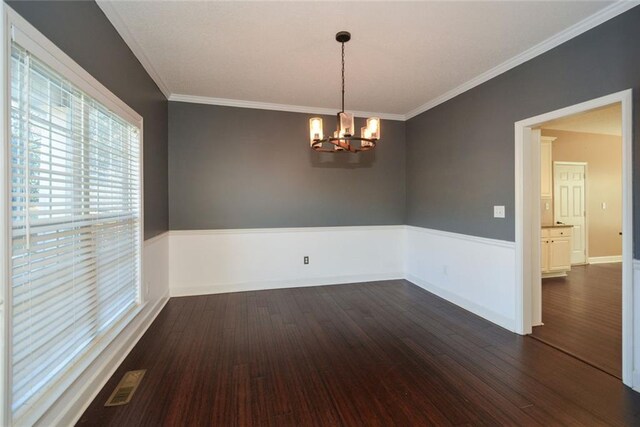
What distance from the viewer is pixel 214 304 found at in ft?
12.3

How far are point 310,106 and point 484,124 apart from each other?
239cm

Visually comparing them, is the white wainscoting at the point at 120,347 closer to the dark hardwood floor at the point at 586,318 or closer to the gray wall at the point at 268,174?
the gray wall at the point at 268,174

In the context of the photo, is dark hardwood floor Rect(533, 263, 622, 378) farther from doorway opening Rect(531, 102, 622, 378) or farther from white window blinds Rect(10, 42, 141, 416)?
white window blinds Rect(10, 42, 141, 416)

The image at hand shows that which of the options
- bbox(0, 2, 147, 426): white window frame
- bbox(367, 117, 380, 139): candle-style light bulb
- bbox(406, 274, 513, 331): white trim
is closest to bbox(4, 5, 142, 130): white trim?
bbox(0, 2, 147, 426): white window frame

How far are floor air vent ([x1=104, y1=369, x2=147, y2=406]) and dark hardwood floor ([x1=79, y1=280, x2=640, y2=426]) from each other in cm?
5

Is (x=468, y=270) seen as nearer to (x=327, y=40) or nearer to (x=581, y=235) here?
(x=327, y=40)

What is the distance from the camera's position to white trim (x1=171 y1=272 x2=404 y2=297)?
409 centimetres

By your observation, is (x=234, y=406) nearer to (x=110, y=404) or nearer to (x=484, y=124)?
(x=110, y=404)

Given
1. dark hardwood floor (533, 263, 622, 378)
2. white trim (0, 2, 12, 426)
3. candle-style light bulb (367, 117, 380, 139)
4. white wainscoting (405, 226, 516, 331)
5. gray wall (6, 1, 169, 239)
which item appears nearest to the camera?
white trim (0, 2, 12, 426)

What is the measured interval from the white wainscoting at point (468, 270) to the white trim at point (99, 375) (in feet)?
12.1

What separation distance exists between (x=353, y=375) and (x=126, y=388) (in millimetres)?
1653

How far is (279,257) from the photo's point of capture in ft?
14.6

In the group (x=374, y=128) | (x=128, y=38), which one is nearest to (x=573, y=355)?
(x=374, y=128)

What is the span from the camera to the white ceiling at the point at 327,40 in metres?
2.20
